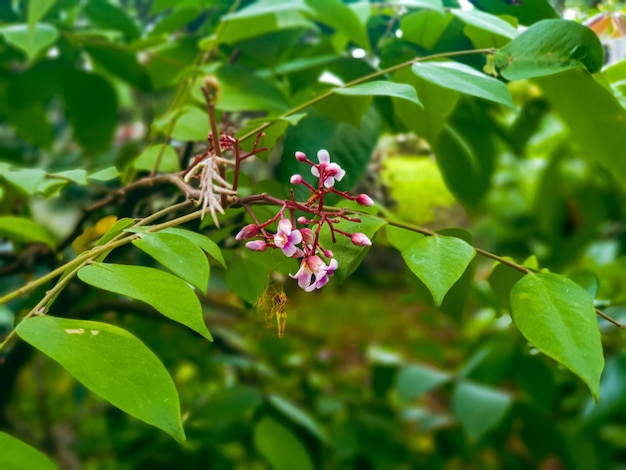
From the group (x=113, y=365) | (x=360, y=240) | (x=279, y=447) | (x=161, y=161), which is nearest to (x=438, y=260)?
(x=360, y=240)

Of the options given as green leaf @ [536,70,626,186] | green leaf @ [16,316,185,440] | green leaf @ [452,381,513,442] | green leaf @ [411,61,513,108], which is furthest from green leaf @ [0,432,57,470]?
green leaf @ [452,381,513,442]

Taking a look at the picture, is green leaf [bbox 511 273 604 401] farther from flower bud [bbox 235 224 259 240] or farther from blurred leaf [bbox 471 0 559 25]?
blurred leaf [bbox 471 0 559 25]

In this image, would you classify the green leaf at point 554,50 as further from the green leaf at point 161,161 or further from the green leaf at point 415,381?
the green leaf at point 415,381

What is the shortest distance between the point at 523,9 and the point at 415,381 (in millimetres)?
544

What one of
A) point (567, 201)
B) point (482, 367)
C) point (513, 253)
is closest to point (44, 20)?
point (482, 367)

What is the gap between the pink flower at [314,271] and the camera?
0.31 meters

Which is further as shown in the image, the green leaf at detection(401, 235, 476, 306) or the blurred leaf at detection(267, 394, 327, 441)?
the blurred leaf at detection(267, 394, 327, 441)

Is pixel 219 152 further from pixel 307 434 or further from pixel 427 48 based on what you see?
pixel 307 434

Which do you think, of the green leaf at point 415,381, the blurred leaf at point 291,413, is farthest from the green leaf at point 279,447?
the green leaf at point 415,381

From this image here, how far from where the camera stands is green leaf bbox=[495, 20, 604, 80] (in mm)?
380

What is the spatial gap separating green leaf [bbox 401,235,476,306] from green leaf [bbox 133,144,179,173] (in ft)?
0.77

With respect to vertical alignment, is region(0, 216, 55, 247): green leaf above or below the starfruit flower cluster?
below

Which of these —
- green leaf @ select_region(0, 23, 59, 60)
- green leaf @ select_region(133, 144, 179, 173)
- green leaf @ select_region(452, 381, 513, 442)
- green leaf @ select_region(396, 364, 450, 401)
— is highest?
green leaf @ select_region(0, 23, 59, 60)

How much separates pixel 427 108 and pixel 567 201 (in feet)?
3.21
